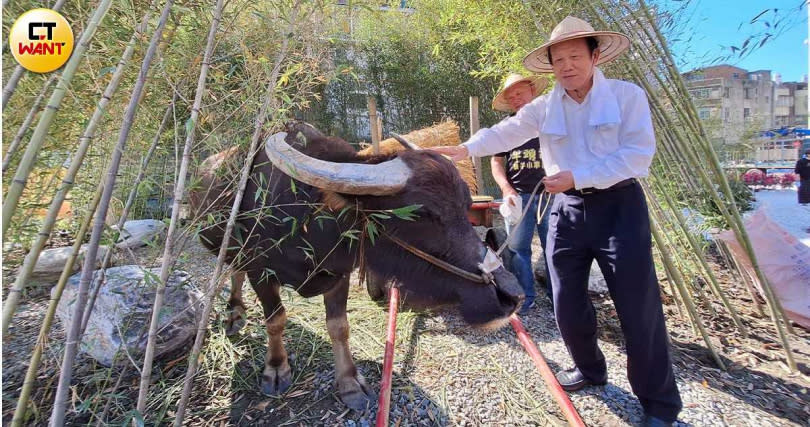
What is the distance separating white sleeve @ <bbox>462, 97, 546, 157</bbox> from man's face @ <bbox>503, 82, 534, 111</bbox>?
44.9 inches

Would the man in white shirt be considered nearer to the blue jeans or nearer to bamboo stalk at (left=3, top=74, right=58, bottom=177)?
the blue jeans

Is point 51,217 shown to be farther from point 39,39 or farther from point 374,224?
point 374,224

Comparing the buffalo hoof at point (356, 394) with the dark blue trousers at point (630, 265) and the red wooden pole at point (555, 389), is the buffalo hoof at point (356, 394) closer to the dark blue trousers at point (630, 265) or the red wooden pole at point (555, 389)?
the red wooden pole at point (555, 389)

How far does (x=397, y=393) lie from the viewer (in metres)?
2.44

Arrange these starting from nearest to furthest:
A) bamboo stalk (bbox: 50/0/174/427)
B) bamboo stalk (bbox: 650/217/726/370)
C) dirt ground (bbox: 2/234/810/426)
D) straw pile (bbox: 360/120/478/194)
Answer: bamboo stalk (bbox: 50/0/174/427) → dirt ground (bbox: 2/234/810/426) → bamboo stalk (bbox: 650/217/726/370) → straw pile (bbox: 360/120/478/194)

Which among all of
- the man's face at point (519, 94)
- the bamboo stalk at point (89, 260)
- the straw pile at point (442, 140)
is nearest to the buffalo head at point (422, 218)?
the bamboo stalk at point (89, 260)

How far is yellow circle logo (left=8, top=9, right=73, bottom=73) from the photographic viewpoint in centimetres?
128

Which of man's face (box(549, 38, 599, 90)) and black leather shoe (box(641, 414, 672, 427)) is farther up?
man's face (box(549, 38, 599, 90))

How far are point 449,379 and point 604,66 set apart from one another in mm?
2738

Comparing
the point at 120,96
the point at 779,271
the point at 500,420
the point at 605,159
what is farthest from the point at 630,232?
the point at 120,96

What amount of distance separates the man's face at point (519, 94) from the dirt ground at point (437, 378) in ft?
6.72

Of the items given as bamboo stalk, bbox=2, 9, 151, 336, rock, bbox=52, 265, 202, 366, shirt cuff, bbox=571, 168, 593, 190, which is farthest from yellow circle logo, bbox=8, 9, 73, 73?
shirt cuff, bbox=571, 168, 593, 190

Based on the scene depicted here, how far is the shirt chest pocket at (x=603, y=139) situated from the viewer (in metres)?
1.92

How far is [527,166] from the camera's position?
344 centimetres
